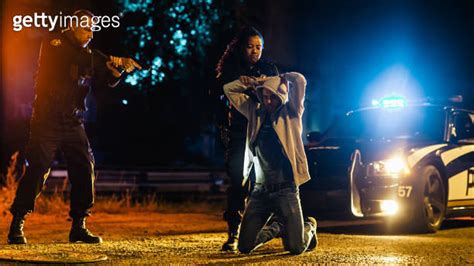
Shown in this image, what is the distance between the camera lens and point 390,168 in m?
10.4

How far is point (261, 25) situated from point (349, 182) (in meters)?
13.4

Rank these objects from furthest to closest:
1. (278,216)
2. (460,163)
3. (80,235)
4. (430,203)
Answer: (460,163) < (430,203) < (80,235) < (278,216)

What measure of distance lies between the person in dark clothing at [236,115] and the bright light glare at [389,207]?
276 centimetres

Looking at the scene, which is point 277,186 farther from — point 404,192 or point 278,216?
point 404,192

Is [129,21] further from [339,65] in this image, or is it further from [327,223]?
[339,65]

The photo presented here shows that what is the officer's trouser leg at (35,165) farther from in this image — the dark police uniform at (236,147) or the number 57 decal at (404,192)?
the number 57 decal at (404,192)

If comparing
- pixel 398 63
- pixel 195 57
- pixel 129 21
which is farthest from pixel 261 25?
pixel 398 63

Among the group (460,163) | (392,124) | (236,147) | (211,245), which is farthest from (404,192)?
(236,147)

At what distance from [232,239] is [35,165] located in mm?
1923

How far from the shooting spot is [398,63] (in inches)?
1394

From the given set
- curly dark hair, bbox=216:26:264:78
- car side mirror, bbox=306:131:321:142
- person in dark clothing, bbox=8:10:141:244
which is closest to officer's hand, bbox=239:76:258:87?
curly dark hair, bbox=216:26:264:78

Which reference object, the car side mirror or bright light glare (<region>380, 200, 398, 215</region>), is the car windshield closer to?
the car side mirror

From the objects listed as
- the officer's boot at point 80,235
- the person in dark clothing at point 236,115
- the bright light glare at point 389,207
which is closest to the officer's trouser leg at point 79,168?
the officer's boot at point 80,235

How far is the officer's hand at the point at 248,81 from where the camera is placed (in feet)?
25.1
